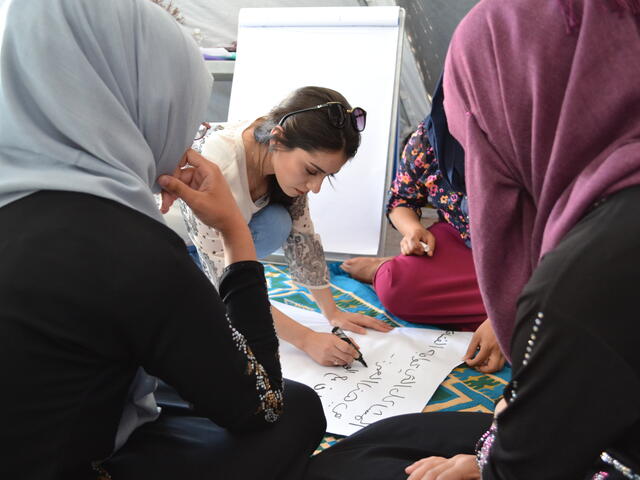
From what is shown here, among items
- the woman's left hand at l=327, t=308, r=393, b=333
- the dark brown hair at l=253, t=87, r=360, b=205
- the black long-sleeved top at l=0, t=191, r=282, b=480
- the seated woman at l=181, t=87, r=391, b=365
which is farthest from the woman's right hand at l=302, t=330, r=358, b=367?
the black long-sleeved top at l=0, t=191, r=282, b=480

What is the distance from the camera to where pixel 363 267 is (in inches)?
74.1

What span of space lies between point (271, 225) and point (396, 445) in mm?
787

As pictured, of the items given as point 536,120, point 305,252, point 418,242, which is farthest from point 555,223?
point 418,242

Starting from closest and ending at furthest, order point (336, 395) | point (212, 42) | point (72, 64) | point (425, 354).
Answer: point (72, 64) < point (336, 395) < point (425, 354) < point (212, 42)

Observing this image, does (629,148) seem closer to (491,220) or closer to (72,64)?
(491,220)

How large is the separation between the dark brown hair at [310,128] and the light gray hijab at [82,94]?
1.88 ft

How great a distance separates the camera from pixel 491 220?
635mm

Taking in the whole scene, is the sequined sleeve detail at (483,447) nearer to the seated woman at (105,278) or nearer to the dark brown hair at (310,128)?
the seated woman at (105,278)

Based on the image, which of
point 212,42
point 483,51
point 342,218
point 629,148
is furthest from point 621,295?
point 212,42

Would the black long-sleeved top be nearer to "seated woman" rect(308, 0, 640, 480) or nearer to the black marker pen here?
"seated woman" rect(308, 0, 640, 480)

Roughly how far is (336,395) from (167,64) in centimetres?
75

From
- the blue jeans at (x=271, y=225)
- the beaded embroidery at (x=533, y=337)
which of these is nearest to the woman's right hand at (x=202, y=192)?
the beaded embroidery at (x=533, y=337)

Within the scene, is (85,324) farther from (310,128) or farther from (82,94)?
(310,128)

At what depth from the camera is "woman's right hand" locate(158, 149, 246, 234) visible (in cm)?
80
